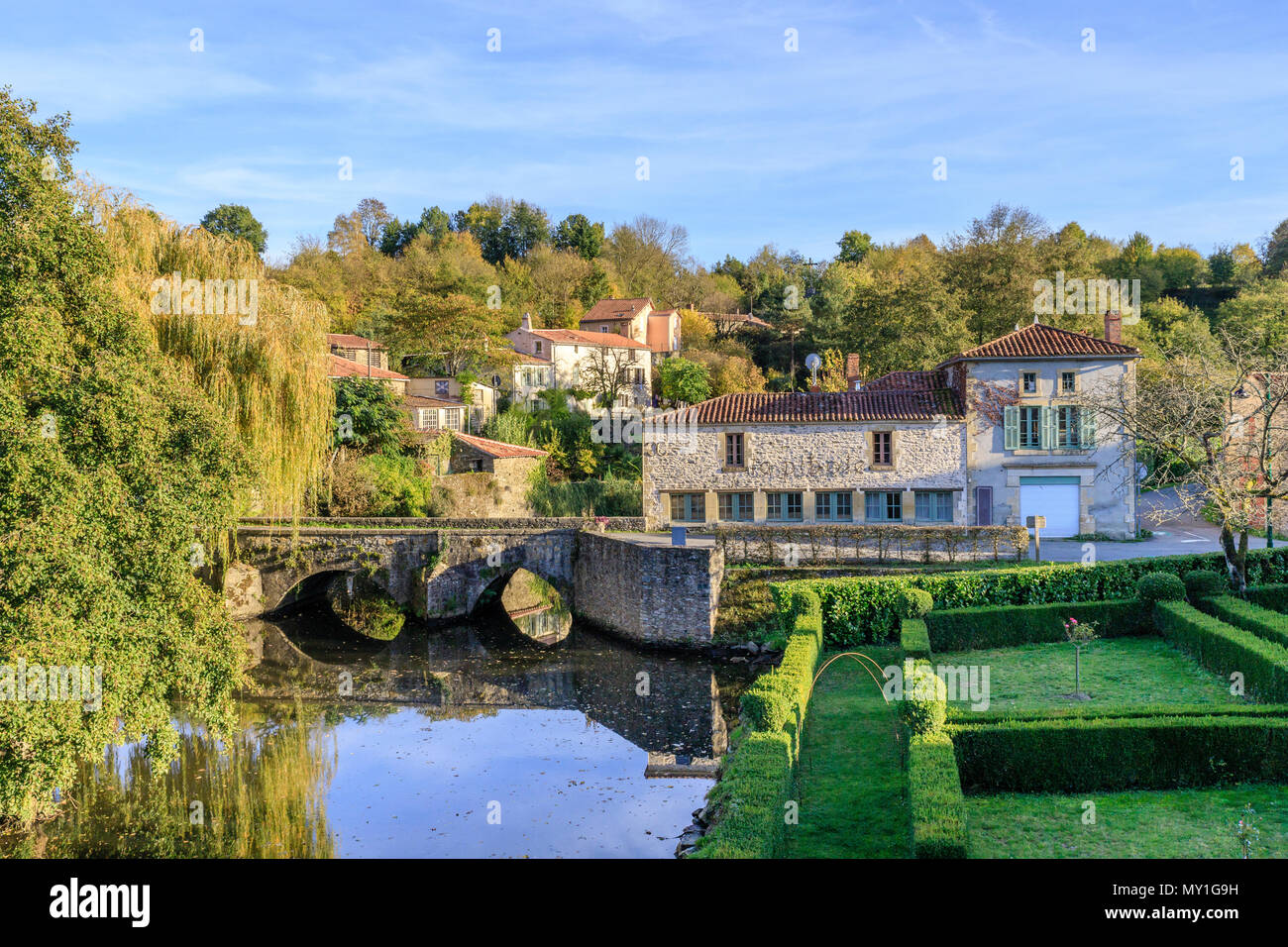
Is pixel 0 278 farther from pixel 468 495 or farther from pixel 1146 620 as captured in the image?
pixel 468 495

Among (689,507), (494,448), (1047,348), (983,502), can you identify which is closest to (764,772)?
(689,507)

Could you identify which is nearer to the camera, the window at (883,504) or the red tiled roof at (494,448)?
the window at (883,504)

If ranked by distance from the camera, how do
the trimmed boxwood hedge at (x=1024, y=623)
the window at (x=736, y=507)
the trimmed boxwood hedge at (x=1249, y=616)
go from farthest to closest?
1. the window at (x=736, y=507)
2. the trimmed boxwood hedge at (x=1024, y=623)
3. the trimmed boxwood hedge at (x=1249, y=616)

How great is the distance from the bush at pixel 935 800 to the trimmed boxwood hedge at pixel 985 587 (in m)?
9.67

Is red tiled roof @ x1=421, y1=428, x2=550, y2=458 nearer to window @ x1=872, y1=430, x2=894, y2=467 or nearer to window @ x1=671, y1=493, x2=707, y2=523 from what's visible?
window @ x1=671, y1=493, x2=707, y2=523

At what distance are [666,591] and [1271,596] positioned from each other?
47.5 feet

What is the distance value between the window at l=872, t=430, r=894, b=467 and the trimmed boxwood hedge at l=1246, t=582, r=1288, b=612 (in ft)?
40.4

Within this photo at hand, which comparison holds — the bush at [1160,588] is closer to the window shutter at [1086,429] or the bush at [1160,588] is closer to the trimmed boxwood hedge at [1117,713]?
the trimmed boxwood hedge at [1117,713]

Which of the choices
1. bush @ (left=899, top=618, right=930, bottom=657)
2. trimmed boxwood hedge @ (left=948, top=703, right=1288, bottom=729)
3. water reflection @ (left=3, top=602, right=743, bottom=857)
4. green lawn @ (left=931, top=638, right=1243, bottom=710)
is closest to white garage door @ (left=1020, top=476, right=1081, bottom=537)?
green lawn @ (left=931, top=638, right=1243, bottom=710)

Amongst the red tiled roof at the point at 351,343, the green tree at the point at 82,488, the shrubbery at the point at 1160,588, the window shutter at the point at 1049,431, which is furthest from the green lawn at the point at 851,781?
the red tiled roof at the point at 351,343

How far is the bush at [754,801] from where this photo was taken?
31.2ft

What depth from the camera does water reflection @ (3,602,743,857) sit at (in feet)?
45.9
